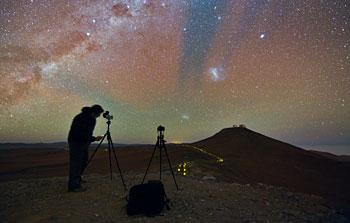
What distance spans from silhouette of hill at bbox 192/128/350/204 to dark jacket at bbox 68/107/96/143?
671 centimetres

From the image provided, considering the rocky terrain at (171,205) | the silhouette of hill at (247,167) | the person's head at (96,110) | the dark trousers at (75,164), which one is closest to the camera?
the rocky terrain at (171,205)

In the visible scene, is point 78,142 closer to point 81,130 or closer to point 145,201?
point 81,130

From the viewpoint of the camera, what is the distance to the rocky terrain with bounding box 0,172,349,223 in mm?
4016

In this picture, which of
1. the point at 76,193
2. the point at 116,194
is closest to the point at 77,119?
the point at 76,193

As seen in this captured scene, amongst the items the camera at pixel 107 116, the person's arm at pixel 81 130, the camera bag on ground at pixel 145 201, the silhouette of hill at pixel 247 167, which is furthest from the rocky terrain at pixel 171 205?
the silhouette of hill at pixel 247 167

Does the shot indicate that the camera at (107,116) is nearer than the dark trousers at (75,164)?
No

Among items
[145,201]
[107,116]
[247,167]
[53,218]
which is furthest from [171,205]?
[247,167]

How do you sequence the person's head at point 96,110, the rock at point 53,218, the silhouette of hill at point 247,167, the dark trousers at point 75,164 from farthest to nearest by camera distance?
1. the silhouette of hill at point 247,167
2. the person's head at point 96,110
3. the dark trousers at point 75,164
4. the rock at point 53,218

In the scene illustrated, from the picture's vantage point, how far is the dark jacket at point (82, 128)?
5.50m

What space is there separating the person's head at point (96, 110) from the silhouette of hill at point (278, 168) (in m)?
6.63

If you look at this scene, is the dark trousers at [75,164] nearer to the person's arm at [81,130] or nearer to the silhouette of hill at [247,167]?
the person's arm at [81,130]

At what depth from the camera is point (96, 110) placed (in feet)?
19.3

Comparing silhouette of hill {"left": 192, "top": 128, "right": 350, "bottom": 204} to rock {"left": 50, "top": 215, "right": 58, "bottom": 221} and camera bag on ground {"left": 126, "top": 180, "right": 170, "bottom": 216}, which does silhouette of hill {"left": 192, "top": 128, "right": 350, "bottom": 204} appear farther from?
rock {"left": 50, "top": 215, "right": 58, "bottom": 221}

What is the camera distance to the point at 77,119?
561 cm
